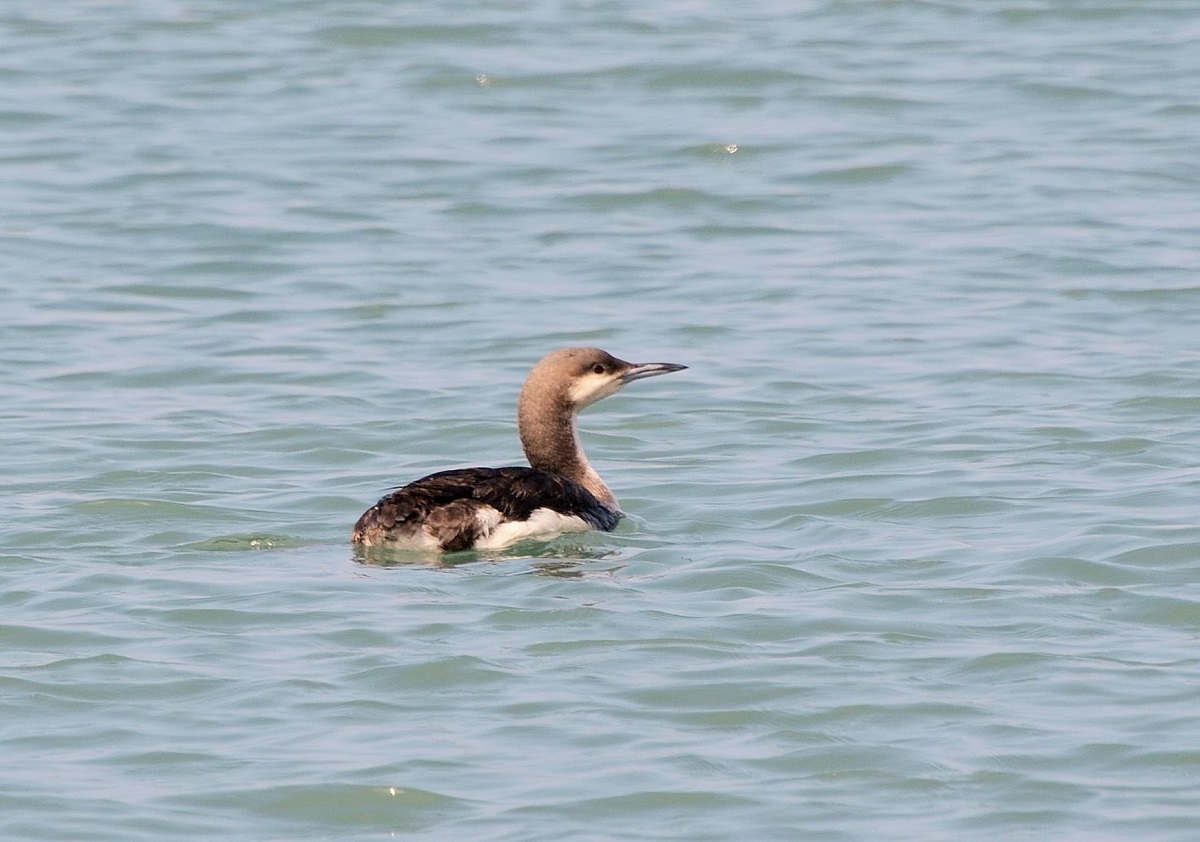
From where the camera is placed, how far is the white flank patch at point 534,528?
9.21 metres

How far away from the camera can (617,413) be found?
12531 millimetres

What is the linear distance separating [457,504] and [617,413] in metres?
3.49

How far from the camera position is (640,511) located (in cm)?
1028

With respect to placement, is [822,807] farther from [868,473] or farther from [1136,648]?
[868,473]

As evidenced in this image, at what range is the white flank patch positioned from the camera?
9.21 m

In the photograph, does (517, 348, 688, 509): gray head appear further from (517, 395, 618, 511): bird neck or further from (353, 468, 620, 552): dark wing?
(353, 468, 620, 552): dark wing

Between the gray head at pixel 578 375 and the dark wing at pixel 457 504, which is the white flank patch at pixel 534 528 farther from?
the gray head at pixel 578 375

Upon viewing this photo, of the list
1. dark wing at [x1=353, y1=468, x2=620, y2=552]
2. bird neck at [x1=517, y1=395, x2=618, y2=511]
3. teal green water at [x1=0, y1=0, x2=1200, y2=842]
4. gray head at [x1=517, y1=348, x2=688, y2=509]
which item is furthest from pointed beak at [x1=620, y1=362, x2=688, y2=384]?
dark wing at [x1=353, y1=468, x2=620, y2=552]

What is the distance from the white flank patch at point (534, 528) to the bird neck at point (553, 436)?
799 millimetres

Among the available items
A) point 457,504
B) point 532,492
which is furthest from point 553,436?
point 457,504

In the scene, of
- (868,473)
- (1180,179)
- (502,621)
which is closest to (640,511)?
(868,473)

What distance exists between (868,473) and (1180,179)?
7.23 metres

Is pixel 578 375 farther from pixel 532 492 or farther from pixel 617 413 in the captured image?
pixel 617 413

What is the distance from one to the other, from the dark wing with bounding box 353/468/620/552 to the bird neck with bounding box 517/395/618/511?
82 cm
